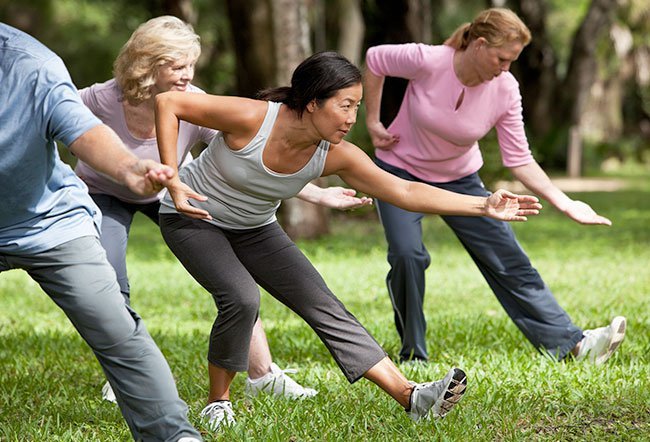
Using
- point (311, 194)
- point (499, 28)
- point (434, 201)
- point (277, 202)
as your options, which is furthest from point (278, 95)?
point (499, 28)

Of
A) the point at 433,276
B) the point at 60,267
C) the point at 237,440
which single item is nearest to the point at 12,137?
the point at 60,267

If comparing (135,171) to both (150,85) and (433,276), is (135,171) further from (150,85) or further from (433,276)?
(433,276)

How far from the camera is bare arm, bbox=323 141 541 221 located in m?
4.86

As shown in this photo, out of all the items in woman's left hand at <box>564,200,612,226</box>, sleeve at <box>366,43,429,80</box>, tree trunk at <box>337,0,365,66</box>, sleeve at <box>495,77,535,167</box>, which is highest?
sleeve at <box>366,43,429,80</box>

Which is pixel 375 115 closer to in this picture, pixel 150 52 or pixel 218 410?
pixel 150 52

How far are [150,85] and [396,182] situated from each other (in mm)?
1305

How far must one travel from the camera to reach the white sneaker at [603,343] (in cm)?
609

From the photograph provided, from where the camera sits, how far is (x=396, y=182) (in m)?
4.95

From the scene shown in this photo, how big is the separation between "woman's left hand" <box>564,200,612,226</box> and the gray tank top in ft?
4.88

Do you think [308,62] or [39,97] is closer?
[39,97]

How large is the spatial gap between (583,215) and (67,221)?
2.75 metres

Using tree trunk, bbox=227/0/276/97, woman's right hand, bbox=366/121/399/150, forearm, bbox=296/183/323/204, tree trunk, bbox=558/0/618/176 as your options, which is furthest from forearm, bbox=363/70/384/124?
tree trunk, bbox=558/0/618/176

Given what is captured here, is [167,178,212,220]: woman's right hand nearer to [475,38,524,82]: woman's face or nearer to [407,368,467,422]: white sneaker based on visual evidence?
[407,368,467,422]: white sneaker

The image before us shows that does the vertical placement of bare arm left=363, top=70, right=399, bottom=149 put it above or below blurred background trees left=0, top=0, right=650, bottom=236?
above
